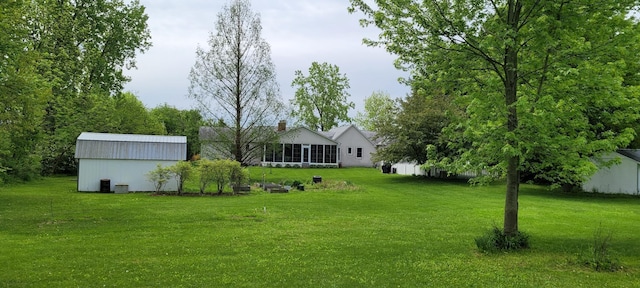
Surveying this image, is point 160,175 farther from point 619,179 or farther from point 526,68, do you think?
point 619,179

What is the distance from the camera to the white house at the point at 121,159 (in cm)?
2025

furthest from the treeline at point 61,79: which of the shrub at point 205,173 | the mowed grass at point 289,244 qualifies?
the shrub at point 205,173

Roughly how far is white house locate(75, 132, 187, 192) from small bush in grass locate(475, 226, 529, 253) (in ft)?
51.1

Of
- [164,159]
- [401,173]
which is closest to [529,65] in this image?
[164,159]

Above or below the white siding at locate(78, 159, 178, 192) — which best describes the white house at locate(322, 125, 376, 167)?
above

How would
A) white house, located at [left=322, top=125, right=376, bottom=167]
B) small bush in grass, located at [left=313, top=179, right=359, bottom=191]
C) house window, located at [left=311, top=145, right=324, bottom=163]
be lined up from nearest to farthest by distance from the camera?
small bush in grass, located at [left=313, top=179, right=359, bottom=191] → house window, located at [left=311, top=145, right=324, bottom=163] → white house, located at [left=322, top=125, right=376, bottom=167]

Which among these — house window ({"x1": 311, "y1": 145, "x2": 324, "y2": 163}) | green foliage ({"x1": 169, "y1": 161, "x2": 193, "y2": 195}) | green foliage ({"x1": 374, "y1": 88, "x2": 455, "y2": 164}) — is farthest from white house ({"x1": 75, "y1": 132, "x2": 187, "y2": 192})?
house window ({"x1": 311, "y1": 145, "x2": 324, "y2": 163})

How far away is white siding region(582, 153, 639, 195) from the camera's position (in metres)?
23.0

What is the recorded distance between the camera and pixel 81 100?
3127 cm

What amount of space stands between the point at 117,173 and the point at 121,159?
66 centimetres

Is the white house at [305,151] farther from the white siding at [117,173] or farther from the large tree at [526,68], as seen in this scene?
the large tree at [526,68]

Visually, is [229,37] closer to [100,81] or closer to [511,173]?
[100,81]

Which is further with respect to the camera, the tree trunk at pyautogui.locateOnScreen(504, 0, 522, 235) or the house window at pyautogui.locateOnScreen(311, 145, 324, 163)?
the house window at pyautogui.locateOnScreen(311, 145, 324, 163)

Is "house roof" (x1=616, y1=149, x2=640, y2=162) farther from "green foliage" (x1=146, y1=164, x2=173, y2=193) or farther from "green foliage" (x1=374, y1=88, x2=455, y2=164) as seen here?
"green foliage" (x1=146, y1=164, x2=173, y2=193)
